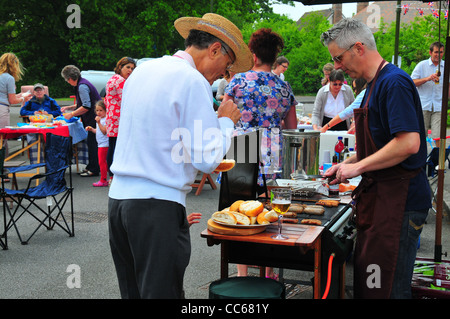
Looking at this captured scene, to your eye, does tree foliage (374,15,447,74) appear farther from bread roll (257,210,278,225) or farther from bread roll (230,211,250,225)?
bread roll (230,211,250,225)

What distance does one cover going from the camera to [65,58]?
37.5m

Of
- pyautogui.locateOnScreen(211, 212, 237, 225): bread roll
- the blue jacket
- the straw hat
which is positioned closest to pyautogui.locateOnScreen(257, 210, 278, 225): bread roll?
pyautogui.locateOnScreen(211, 212, 237, 225): bread roll

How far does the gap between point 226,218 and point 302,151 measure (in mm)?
1756

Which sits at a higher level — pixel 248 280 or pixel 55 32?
pixel 55 32


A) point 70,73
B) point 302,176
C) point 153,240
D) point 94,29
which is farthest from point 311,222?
point 94,29

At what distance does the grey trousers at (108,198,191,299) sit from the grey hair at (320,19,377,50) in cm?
131

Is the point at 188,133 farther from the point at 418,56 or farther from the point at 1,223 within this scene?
the point at 418,56

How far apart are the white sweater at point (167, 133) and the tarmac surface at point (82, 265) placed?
7.87 ft

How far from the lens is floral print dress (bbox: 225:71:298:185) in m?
4.71

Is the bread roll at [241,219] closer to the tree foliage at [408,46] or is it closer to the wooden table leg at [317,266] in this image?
the wooden table leg at [317,266]

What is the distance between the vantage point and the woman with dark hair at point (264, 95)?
4.71m

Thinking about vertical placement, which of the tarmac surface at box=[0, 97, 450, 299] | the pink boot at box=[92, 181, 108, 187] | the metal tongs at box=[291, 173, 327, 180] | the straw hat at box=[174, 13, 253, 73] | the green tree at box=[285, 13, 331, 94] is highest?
the green tree at box=[285, 13, 331, 94]

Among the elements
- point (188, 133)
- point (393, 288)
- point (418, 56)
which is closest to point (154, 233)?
point (188, 133)

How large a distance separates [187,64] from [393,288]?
5.41 ft
